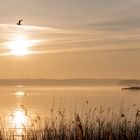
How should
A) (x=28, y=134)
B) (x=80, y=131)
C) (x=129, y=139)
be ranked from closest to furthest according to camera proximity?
1. (x=80, y=131)
2. (x=129, y=139)
3. (x=28, y=134)

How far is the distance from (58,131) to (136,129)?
2421mm

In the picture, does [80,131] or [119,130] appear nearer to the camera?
[80,131]

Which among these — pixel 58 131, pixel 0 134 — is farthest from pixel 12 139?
pixel 58 131

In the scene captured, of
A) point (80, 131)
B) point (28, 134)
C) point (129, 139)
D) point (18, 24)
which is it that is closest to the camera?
point (80, 131)

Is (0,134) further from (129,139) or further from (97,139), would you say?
(129,139)

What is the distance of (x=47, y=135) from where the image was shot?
15.6 metres

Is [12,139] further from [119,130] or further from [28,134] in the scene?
[119,130]

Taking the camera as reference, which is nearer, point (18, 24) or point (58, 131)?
point (58, 131)

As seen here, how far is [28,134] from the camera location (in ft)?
53.3

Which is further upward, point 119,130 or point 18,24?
point 18,24

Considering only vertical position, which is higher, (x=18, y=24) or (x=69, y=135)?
(x=18, y=24)

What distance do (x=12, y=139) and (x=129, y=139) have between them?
364 centimetres

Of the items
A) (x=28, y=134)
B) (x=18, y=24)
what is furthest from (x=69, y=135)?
(x=18, y=24)

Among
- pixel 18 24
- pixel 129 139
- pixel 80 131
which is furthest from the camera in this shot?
pixel 18 24
